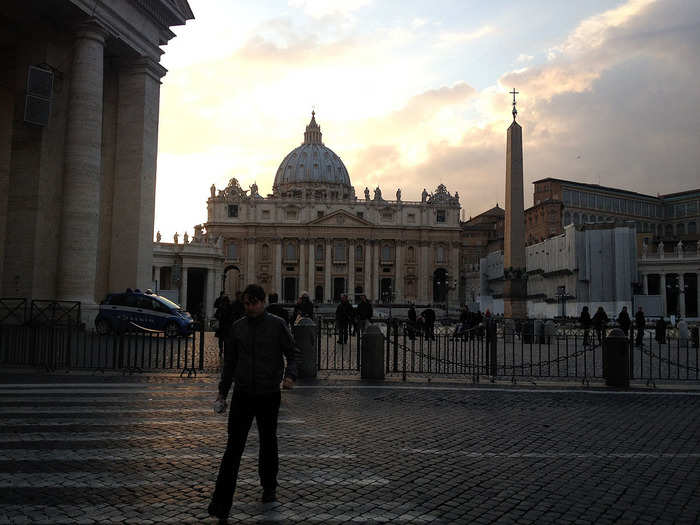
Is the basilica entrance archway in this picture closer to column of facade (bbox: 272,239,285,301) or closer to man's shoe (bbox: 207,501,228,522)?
→ column of facade (bbox: 272,239,285,301)

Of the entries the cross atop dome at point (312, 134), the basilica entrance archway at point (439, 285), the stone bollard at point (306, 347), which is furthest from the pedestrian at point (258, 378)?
the cross atop dome at point (312, 134)

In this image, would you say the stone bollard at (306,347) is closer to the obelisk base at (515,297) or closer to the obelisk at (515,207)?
the obelisk at (515,207)

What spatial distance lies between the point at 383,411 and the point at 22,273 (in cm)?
1367

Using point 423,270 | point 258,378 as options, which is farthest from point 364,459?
point 423,270

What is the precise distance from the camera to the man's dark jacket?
14.0 ft

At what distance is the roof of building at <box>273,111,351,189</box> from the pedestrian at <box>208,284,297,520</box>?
372 feet

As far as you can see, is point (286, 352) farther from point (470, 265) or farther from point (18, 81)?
point (470, 265)

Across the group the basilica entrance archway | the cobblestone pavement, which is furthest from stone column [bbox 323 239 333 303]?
the cobblestone pavement

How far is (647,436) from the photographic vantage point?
6695 millimetres

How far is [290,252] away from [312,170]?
31446 millimetres

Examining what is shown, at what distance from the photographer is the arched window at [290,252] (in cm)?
9069

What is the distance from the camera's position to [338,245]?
91.1 meters

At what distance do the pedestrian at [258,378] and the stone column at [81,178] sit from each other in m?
14.4

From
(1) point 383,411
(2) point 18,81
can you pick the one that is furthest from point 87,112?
(1) point 383,411
